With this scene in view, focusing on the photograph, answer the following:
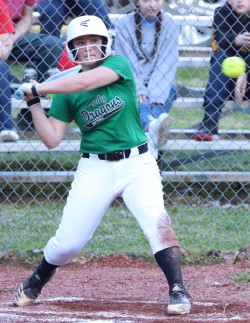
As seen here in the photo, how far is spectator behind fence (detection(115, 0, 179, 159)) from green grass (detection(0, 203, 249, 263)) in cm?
63

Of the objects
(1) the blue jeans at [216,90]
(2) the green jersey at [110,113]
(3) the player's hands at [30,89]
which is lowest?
(1) the blue jeans at [216,90]

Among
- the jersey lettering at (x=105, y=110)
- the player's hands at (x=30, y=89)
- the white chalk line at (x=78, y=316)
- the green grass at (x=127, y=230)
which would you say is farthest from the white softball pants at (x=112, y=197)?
the green grass at (x=127, y=230)

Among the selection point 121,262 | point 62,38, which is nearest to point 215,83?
point 62,38

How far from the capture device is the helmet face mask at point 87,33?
4445 millimetres

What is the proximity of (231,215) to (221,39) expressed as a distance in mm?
1485

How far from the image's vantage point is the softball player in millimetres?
4445

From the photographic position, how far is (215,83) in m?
7.26

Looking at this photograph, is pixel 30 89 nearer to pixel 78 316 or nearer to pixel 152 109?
pixel 78 316

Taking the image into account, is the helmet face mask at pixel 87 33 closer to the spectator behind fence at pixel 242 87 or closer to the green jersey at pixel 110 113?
the green jersey at pixel 110 113

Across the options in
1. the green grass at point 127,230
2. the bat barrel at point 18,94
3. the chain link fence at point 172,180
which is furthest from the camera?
the chain link fence at point 172,180

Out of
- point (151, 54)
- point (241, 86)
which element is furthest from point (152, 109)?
point (241, 86)

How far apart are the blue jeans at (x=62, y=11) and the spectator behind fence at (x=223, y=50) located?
3.17 ft

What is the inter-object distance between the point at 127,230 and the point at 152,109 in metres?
1.10

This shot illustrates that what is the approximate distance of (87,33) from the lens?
443 cm
